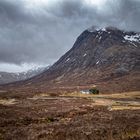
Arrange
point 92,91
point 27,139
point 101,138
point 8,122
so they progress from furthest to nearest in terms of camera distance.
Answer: point 92,91, point 8,122, point 27,139, point 101,138

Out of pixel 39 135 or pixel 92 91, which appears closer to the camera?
pixel 39 135

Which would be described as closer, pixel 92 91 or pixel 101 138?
pixel 101 138

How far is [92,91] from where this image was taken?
189625 millimetres

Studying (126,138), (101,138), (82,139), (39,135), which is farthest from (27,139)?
(126,138)

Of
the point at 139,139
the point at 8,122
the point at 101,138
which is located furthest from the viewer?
the point at 8,122

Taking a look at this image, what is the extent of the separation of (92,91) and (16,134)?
525 feet

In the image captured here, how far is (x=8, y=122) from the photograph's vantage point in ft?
142

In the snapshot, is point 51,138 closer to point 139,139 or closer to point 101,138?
point 101,138

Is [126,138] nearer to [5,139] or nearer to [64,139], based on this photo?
[64,139]

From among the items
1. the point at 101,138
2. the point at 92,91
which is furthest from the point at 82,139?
the point at 92,91

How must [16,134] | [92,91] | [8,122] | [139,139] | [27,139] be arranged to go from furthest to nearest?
[92,91] < [8,122] < [16,134] < [27,139] < [139,139]

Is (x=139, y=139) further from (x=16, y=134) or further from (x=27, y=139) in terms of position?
(x=16, y=134)

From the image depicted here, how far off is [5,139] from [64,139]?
6.09 metres

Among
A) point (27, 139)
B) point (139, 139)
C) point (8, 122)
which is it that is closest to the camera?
point (139, 139)
